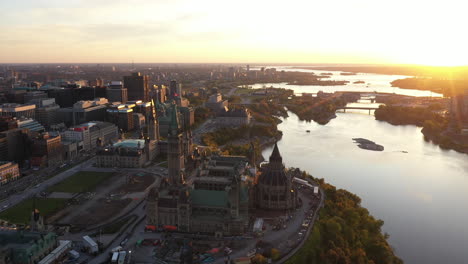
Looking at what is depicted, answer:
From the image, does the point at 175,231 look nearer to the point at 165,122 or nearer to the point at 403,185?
the point at 403,185

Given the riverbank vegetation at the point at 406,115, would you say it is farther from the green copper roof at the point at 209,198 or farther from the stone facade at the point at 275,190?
the green copper roof at the point at 209,198

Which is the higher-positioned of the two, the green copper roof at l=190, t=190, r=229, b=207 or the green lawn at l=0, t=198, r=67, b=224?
the green copper roof at l=190, t=190, r=229, b=207

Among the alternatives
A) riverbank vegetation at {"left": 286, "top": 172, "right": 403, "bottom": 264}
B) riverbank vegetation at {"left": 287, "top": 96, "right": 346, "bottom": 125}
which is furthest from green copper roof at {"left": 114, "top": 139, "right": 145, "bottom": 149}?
riverbank vegetation at {"left": 287, "top": 96, "right": 346, "bottom": 125}

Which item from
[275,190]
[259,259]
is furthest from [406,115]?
[259,259]

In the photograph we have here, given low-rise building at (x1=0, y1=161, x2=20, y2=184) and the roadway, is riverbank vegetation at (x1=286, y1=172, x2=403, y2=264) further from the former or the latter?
low-rise building at (x1=0, y1=161, x2=20, y2=184)

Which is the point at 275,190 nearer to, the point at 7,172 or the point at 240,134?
the point at 7,172

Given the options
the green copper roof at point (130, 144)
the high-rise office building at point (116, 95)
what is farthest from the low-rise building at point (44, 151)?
the high-rise office building at point (116, 95)
